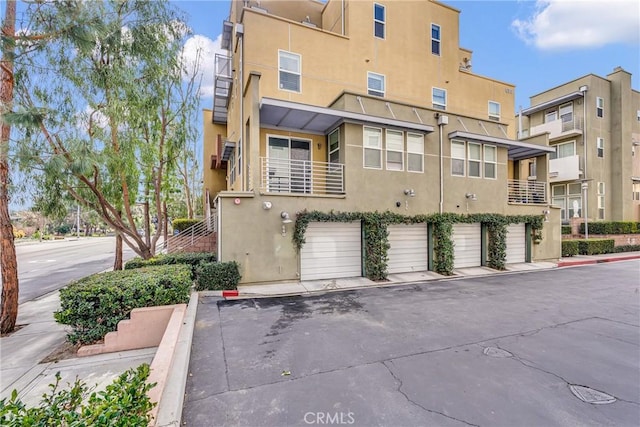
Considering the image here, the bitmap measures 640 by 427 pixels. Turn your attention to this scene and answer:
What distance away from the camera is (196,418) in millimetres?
3098

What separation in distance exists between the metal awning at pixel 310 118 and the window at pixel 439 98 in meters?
4.01

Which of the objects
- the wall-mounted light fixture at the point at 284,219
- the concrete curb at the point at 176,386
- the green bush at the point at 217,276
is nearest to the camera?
the concrete curb at the point at 176,386

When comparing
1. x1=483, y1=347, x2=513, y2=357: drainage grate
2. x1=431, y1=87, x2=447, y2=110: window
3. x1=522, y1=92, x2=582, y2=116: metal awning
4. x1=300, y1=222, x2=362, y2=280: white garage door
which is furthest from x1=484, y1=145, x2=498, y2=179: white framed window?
x1=522, y1=92, x2=582, y2=116: metal awning

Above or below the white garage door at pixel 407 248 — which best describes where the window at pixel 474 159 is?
above

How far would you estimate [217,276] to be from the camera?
28.0 ft

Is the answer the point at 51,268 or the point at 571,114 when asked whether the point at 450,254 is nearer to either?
the point at 571,114

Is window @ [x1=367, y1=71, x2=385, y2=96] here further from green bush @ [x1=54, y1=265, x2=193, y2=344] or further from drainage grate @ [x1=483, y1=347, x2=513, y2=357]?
green bush @ [x1=54, y1=265, x2=193, y2=344]

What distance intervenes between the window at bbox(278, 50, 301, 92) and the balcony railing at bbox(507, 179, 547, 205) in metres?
12.1

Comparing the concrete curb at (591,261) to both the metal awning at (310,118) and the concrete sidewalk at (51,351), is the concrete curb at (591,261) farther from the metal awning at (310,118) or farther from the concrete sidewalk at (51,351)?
the metal awning at (310,118)

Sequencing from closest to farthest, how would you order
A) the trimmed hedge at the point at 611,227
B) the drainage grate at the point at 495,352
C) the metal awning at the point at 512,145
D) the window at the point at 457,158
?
the drainage grate at the point at 495,352
the metal awning at the point at 512,145
the window at the point at 457,158
the trimmed hedge at the point at 611,227

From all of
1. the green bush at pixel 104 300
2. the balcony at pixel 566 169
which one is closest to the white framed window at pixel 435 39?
→ the balcony at pixel 566 169

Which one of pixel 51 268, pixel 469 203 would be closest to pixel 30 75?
pixel 51 268

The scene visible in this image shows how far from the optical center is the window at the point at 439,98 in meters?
14.4

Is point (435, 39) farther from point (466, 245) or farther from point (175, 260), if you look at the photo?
point (175, 260)
